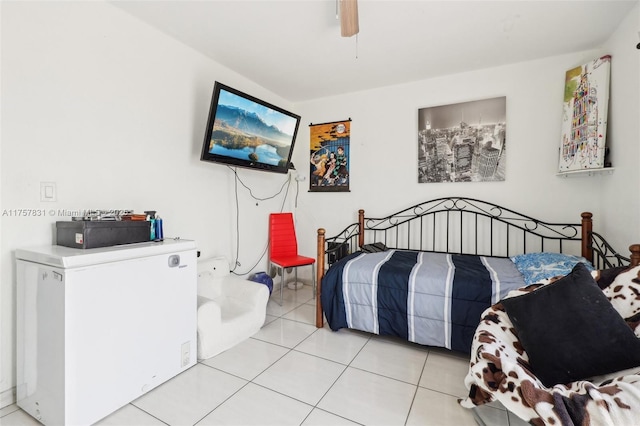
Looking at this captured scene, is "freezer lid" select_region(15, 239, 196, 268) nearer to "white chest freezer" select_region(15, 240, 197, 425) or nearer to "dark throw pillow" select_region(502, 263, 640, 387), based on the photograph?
"white chest freezer" select_region(15, 240, 197, 425)

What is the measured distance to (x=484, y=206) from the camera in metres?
2.80

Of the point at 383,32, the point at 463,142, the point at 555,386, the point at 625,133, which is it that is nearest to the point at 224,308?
the point at 555,386

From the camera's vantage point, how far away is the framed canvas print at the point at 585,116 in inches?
82.7

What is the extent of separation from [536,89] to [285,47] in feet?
7.56

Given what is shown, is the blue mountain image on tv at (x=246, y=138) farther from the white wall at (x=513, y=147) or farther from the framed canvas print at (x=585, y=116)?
the framed canvas print at (x=585, y=116)

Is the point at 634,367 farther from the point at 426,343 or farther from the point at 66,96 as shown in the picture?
the point at 66,96

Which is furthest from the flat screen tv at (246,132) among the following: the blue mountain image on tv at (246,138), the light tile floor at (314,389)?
the light tile floor at (314,389)

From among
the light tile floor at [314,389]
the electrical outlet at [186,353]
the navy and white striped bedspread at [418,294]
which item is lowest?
the light tile floor at [314,389]

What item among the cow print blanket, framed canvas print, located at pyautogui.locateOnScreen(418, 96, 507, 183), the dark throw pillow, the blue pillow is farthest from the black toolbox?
framed canvas print, located at pyautogui.locateOnScreen(418, 96, 507, 183)

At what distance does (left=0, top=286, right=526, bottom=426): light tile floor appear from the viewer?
1.39m

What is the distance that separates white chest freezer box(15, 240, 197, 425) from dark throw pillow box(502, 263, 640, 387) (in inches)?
74.9

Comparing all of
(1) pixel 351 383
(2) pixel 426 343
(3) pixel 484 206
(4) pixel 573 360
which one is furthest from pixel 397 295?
(3) pixel 484 206

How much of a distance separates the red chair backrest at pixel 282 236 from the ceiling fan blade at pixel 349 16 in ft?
7.06

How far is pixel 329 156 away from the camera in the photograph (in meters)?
3.54
